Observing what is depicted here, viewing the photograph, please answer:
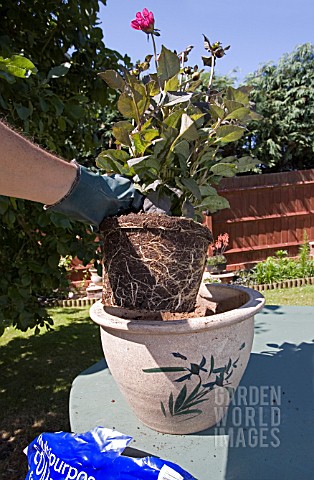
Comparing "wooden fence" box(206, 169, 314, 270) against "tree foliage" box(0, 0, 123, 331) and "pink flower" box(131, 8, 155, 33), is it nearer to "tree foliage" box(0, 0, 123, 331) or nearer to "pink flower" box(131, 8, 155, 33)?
"tree foliage" box(0, 0, 123, 331)

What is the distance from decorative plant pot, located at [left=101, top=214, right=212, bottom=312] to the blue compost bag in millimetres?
312

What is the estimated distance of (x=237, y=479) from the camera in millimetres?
971

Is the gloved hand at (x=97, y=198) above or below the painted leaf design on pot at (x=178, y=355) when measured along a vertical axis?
above

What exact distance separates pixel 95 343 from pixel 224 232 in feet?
10.2

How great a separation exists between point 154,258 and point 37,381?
8.50 ft

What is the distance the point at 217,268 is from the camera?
6.24 metres

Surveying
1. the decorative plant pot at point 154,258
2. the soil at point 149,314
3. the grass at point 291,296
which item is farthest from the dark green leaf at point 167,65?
the grass at point 291,296

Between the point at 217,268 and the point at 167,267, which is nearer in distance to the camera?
the point at 167,267

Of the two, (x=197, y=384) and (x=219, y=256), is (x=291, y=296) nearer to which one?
(x=219, y=256)

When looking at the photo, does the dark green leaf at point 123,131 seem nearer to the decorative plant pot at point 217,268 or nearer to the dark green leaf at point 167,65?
the dark green leaf at point 167,65

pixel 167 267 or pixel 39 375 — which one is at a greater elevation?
pixel 167 267

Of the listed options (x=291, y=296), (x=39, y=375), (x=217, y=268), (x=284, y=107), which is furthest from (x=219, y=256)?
(x=39, y=375)

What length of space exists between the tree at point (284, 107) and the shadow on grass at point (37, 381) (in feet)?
12.8

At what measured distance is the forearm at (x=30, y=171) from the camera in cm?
79
